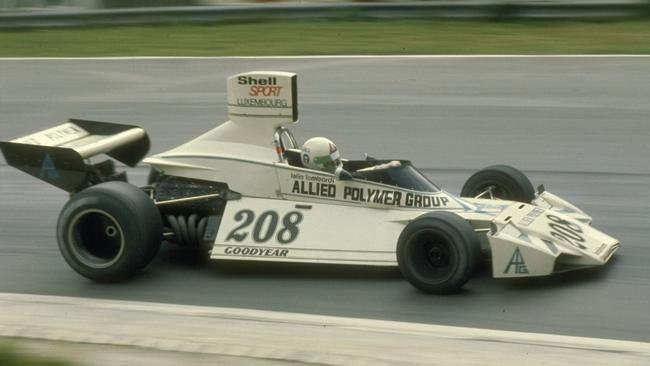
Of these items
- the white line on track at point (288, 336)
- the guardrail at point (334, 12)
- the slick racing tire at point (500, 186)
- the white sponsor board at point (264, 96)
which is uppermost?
the guardrail at point (334, 12)

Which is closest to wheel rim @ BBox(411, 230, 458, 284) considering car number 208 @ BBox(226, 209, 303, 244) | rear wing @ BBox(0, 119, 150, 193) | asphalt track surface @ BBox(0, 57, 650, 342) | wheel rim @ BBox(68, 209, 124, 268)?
asphalt track surface @ BBox(0, 57, 650, 342)

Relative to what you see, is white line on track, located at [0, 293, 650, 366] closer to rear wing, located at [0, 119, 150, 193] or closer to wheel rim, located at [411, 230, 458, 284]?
wheel rim, located at [411, 230, 458, 284]

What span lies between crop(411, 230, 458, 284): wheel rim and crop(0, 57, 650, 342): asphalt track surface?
164 millimetres

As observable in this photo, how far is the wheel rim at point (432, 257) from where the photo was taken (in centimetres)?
777

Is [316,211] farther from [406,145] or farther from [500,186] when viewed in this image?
[406,145]

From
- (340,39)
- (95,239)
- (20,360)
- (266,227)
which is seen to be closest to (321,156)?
(266,227)

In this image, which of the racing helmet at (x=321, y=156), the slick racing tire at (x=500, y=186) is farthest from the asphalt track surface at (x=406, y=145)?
the slick racing tire at (x=500, y=186)

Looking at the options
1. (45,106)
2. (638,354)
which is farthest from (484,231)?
(45,106)

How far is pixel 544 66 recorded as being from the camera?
1585 centimetres

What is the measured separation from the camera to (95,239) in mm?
8797

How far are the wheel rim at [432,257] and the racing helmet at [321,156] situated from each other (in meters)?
1.11

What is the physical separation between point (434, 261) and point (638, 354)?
203 cm

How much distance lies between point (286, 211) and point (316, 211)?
235 mm

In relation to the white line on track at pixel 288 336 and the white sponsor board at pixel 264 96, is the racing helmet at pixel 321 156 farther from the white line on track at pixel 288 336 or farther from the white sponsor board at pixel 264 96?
the white line on track at pixel 288 336
